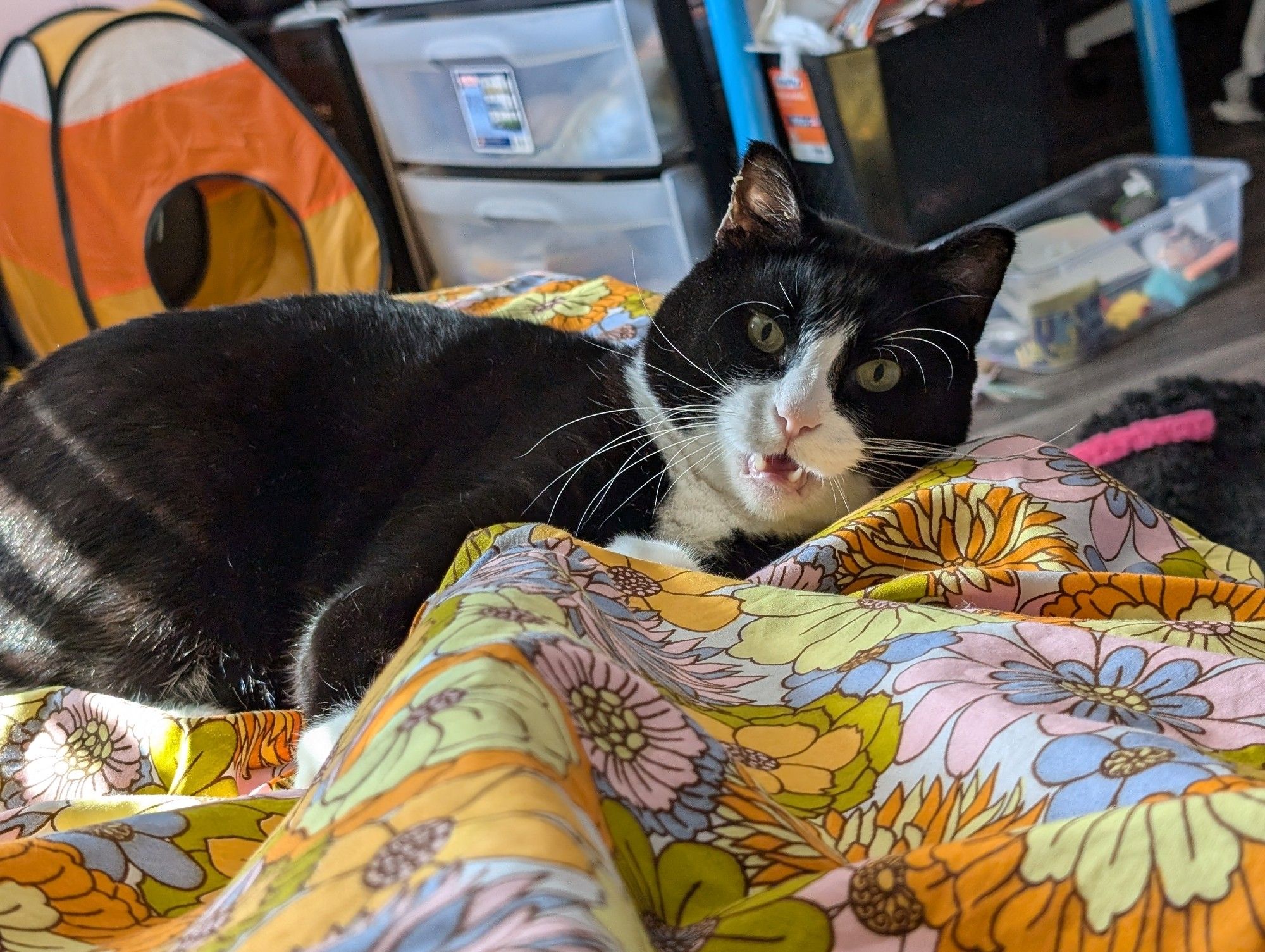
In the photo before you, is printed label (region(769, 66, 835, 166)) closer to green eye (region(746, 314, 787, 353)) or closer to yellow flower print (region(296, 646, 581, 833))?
green eye (region(746, 314, 787, 353))

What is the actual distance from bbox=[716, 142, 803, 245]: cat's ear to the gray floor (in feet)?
2.72

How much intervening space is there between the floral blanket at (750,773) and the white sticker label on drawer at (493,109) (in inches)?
66.2

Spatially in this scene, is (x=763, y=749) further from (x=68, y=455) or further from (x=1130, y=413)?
(x=1130, y=413)

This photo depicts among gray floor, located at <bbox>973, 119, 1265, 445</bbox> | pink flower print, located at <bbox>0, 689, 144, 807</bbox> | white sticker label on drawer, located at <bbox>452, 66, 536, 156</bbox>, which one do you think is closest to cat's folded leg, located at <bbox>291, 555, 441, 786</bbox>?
pink flower print, located at <bbox>0, 689, 144, 807</bbox>

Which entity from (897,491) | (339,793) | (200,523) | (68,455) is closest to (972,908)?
(339,793)

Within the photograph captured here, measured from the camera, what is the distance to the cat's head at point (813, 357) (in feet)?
3.14

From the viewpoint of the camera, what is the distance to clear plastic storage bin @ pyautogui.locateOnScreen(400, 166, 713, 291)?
2211 mm

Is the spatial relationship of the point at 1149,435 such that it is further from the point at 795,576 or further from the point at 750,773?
the point at 750,773

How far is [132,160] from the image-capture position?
214cm

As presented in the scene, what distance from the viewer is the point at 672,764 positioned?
467 mm

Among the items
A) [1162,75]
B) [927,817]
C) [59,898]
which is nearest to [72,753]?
[59,898]

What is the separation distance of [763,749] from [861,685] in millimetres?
72

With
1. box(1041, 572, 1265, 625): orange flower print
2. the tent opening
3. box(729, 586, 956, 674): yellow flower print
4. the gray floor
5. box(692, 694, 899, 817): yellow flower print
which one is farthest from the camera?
the tent opening

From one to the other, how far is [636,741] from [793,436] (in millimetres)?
504
